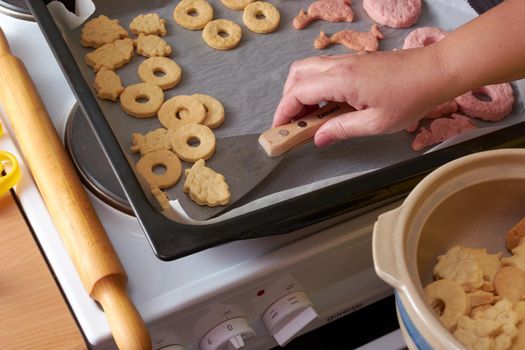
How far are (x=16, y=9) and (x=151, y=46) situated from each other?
0.18m

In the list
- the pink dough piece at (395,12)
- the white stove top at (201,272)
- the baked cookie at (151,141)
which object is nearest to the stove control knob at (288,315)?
the white stove top at (201,272)

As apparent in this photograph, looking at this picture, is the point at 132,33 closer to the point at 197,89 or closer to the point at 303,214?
the point at 197,89

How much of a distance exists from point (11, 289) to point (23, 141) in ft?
0.52

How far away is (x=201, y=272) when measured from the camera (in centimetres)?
71

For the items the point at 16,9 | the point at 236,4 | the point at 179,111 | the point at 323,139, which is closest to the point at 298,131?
the point at 323,139

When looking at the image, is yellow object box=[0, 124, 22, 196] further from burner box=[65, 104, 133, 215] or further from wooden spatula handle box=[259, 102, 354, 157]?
wooden spatula handle box=[259, 102, 354, 157]

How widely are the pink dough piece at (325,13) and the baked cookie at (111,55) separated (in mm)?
235

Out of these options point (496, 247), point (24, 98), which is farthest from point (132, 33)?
point (496, 247)

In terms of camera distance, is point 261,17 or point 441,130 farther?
point 261,17

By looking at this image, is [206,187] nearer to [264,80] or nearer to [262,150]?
[262,150]

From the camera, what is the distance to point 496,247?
2.32ft

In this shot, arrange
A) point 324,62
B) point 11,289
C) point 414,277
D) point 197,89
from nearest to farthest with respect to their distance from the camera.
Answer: point 414,277 → point 11,289 → point 324,62 → point 197,89

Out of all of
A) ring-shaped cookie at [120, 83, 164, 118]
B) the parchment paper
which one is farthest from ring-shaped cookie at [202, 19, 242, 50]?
ring-shaped cookie at [120, 83, 164, 118]

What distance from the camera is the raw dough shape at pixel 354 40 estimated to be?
0.96 m
